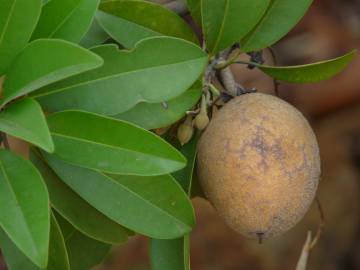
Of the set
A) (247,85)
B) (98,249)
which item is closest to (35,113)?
(98,249)

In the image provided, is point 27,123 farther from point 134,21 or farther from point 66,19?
point 134,21

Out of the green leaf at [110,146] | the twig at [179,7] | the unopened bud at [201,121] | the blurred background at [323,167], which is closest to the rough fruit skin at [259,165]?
the unopened bud at [201,121]

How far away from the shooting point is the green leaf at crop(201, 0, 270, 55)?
47.4 inches

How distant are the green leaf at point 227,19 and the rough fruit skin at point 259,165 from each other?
9 cm

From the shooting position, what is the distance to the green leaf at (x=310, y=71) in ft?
4.06

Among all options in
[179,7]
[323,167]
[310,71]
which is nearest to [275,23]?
[310,71]

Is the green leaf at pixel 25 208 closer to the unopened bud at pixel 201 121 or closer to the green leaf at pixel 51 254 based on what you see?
the green leaf at pixel 51 254

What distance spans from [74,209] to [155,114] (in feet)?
0.62

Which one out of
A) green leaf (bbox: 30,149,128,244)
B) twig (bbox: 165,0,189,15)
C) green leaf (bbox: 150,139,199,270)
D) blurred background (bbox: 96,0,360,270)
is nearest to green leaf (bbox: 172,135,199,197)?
green leaf (bbox: 150,139,199,270)

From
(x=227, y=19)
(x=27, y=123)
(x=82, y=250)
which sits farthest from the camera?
(x=82, y=250)

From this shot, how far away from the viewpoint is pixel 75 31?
3.67ft

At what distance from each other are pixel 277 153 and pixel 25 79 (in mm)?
350

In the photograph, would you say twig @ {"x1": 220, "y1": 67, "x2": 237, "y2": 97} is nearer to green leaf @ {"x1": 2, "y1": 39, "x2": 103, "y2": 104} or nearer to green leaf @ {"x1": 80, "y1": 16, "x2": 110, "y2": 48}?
green leaf @ {"x1": 80, "y1": 16, "x2": 110, "y2": 48}

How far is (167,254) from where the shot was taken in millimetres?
1272
